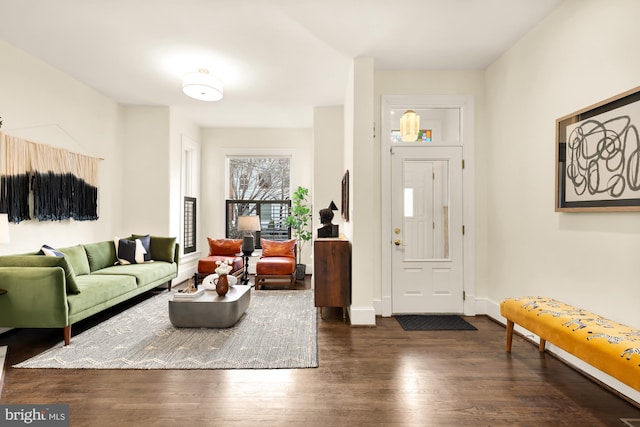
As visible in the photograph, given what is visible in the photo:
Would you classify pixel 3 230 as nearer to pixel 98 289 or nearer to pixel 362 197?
pixel 98 289

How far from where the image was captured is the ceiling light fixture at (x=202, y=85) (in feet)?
13.3

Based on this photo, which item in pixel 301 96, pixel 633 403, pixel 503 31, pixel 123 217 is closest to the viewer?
pixel 633 403

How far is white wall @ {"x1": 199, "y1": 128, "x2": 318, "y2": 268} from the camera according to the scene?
23.6 ft

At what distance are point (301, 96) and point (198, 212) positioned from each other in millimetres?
3274

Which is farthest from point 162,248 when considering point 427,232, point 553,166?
point 553,166

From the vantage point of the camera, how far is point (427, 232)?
4.22m

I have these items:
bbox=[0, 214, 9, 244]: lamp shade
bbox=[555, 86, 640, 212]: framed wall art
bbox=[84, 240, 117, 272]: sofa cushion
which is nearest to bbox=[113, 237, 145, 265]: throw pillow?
bbox=[84, 240, 117, 272]: sofa cushion

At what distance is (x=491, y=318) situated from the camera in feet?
13.3

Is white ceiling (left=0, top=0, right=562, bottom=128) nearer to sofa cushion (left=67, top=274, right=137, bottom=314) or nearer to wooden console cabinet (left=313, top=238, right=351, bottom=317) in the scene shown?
wooden console cabinet (left=313, top=238, right=351, bottom=317)

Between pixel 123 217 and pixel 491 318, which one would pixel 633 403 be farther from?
pixel 123 217

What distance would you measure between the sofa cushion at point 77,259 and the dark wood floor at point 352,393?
125 cm

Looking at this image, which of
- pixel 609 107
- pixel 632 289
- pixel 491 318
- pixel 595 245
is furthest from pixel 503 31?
pixel 491 318

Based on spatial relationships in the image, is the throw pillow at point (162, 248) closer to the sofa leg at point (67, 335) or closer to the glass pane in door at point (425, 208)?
the sofa leg at point (67, 335)

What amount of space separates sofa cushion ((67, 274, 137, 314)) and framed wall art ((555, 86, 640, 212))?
14.2 ft
